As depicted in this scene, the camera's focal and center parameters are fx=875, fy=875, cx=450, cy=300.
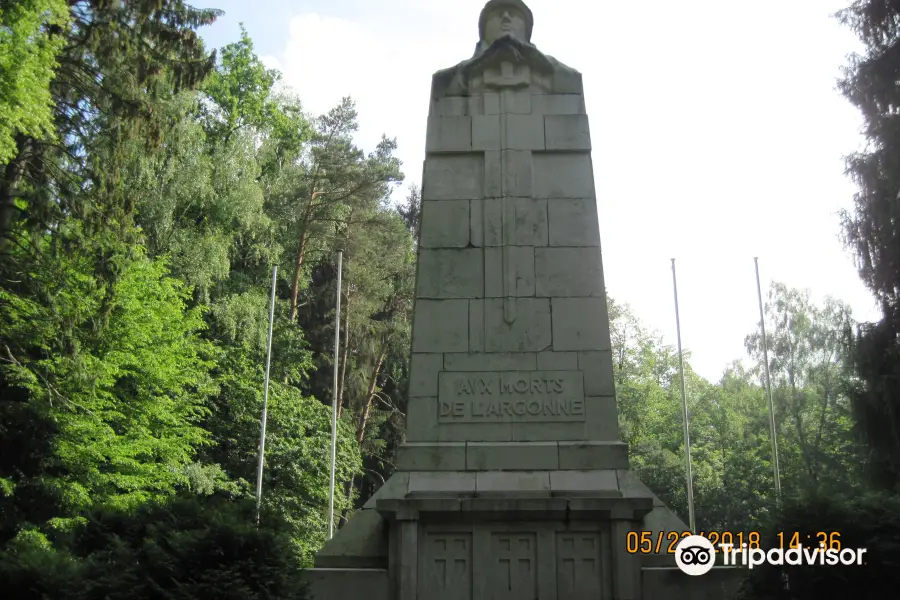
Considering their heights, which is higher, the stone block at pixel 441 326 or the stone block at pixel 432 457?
the stone block at pixel 441 326

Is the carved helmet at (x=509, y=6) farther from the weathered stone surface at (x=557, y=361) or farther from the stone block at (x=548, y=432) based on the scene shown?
the stone block at (x=548, y=432)

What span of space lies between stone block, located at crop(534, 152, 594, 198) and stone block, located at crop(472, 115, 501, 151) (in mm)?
468

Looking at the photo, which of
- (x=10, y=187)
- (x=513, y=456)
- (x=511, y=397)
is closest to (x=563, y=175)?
(x=511, y=397)

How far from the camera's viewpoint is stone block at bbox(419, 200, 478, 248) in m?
8.92

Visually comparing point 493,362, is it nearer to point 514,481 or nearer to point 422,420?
point 422,420

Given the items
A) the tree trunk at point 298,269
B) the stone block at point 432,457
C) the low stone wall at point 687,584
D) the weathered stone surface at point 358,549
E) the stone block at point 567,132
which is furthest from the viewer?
the tree trunk at point 298,269

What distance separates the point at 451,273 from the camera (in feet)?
28.9

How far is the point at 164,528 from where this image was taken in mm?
6266

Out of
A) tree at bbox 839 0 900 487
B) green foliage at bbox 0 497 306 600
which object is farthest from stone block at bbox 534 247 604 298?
tree at bbox 839 0 900 487

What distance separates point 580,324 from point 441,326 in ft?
4.45

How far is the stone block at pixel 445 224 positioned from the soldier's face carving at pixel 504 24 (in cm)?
223

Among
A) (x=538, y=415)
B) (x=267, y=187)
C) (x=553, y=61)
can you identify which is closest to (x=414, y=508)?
(x=538, y=415)

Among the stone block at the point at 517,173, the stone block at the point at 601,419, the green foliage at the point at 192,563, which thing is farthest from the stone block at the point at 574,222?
the green foliage at the point at 192,563
